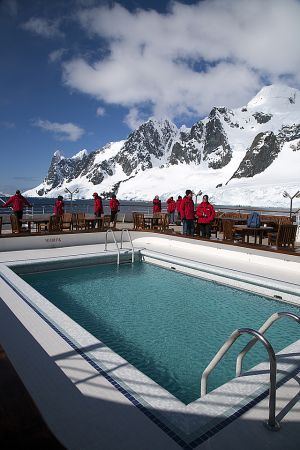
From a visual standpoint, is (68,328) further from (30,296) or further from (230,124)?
(230,124)

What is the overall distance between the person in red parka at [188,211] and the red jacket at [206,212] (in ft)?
0.89

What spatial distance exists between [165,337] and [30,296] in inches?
73.2

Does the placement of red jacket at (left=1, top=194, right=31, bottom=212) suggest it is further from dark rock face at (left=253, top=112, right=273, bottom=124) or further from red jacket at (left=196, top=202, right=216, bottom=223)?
dark rock face at (left=253, top=112, right=273, bottom=124)

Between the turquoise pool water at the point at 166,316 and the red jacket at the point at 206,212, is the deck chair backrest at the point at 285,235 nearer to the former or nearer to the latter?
the red jacket at the point at 206,212

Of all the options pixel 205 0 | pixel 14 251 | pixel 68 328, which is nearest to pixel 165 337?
pixel 68 328

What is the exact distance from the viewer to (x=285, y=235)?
7395mm

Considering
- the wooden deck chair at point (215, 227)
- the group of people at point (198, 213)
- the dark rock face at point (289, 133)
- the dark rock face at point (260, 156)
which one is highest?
the dark rock face at point (289, 133)

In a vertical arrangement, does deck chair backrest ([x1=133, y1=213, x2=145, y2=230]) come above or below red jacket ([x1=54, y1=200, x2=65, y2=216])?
below

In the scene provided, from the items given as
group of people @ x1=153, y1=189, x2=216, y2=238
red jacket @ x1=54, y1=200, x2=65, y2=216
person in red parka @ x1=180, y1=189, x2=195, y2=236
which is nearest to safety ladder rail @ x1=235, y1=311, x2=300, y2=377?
group of people @ x1=153, y1=189, x2=216, y2=238

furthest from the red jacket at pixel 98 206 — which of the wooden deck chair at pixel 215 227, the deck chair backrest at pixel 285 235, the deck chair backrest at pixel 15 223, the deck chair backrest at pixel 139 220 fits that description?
the deck chair backrest at pixel 285 235

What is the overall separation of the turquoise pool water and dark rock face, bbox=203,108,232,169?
169358mm

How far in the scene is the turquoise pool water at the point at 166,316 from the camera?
3142mm

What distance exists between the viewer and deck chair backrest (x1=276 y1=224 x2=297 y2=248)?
721 cm

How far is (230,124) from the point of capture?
19000 centimetres
